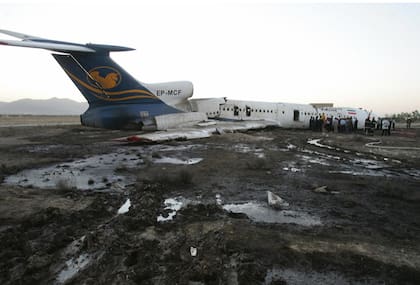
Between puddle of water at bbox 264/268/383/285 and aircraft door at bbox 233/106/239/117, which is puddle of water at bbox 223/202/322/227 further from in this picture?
aircraft door at bbox 233/106/239/117

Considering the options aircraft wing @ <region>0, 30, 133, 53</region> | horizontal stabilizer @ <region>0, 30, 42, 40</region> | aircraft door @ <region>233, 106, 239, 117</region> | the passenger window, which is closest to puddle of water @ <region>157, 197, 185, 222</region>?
aircraft wing @ <region>0, 30, 133, 53</region>

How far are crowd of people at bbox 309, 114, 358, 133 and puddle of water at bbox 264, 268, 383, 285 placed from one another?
23881mm

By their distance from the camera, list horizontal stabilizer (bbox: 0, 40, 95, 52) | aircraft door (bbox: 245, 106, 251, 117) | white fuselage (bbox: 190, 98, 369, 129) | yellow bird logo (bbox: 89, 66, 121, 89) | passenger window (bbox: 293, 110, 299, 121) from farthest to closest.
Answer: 1. passenger window (bbox: 293, 110, 299, 121)
2. aircraft door (bbox: 245, 106, 251, 117)
3. white fuselage (bbox: 190, 98, 369, 129)
4. yellow bird logo (bbox: 89, 66, 121, 89)
5. horizontal stabilizer (bbox: 0, 40, 95, 52)

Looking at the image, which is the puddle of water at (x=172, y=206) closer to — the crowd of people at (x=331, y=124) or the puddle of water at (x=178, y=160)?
the puddle of water at (x=178, y=160)

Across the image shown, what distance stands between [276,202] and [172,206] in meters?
2.04

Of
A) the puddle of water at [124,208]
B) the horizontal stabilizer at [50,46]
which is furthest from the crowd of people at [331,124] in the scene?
the puddle of water at [124,208]

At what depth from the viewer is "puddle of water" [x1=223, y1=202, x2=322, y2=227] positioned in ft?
15.9

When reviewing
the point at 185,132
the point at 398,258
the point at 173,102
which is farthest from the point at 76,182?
the point at 173,102

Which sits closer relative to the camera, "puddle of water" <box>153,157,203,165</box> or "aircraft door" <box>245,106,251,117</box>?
"puddle of water" <box>153,157,203,165</box>

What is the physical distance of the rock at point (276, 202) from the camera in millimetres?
5598

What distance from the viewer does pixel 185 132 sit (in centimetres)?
1505

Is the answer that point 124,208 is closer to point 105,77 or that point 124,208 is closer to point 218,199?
point 218,199

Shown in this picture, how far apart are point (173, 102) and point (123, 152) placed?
7.28 m

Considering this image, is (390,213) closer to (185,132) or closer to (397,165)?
(397,165)
